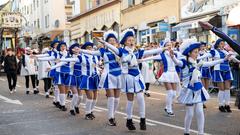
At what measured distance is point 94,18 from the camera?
4594 cm

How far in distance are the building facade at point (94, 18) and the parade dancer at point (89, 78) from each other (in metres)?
22.7

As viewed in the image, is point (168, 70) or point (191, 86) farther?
point (168, 70)

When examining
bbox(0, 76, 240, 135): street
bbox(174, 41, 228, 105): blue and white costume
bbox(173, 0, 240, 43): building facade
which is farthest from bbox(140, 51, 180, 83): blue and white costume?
bbox(173, 0, 240, 43): building facade

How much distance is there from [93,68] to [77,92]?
3.64 feet

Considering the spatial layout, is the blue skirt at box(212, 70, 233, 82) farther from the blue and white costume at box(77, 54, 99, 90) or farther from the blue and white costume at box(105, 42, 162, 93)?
the blue and white costume at box(105, 42, 162, 93)

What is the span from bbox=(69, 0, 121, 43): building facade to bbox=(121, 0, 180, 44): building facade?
1908 mm

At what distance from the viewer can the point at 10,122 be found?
11648mm

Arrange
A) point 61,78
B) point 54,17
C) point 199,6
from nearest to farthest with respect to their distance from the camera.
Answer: point 61,78, point 199,6, point 54,17

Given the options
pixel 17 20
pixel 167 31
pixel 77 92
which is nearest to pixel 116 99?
pixel 77 92

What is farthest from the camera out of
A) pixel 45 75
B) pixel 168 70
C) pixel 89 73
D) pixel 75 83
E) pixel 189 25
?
pixel 189 25

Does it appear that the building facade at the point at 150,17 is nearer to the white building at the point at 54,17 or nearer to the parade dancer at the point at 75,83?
the parade dancer at the point at 75,83

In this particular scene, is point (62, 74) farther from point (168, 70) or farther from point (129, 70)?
point (129, 70)

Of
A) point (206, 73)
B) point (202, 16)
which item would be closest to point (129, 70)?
point (206, 73)

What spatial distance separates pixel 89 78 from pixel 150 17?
70.8 feet
